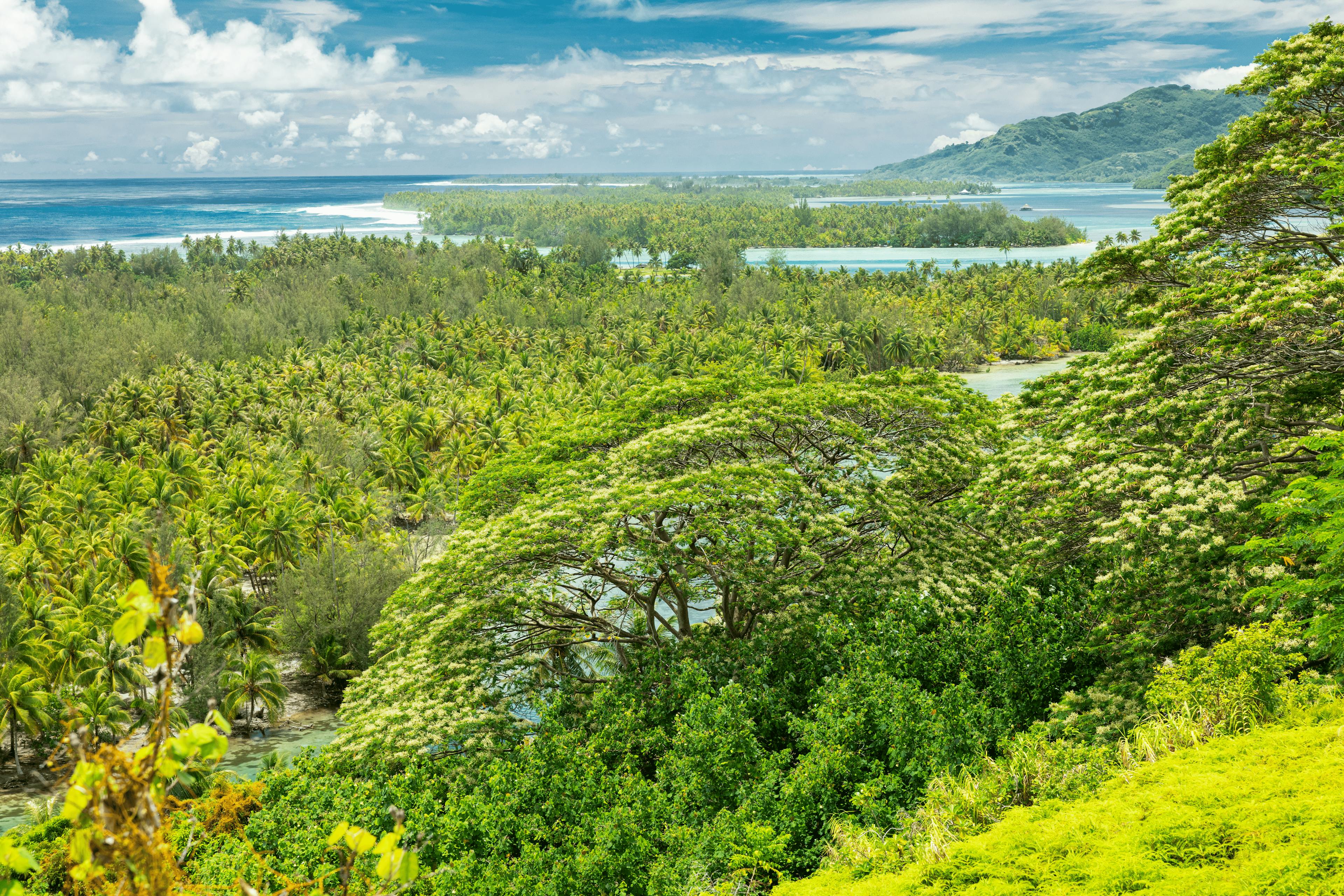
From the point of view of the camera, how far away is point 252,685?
33.2 meters

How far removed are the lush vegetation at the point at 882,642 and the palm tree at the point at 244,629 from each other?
5777mm

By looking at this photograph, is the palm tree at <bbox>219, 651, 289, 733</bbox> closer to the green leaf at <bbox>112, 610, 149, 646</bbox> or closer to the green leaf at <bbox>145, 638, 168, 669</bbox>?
the green leaf at <bbox>145, 638, 168, 669</bbox>

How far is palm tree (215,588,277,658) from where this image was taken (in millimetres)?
35750

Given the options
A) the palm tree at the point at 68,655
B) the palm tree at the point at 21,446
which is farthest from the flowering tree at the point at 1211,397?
the palm tree at the point at 21,446

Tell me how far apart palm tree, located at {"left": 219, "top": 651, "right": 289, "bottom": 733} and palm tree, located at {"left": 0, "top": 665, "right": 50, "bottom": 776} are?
17.8 ft

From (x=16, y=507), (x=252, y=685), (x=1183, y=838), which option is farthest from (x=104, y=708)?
(x=1183, y=838)

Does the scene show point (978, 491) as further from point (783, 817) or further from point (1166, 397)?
point (783, 817)

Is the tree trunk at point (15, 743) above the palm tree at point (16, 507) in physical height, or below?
below

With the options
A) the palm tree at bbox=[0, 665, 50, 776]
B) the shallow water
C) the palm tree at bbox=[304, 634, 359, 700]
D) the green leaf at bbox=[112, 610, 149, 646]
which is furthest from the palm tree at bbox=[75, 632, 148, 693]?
the shallow water

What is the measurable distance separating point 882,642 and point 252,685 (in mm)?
26229

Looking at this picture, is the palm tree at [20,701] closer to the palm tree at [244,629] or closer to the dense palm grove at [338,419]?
the dense palm grove at [338,419]

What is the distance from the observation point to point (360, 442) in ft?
180

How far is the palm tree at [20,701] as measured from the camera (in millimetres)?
29656

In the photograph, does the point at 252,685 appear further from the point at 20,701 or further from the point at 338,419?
the point at 338,419
